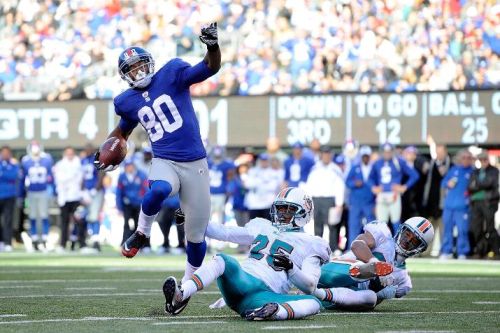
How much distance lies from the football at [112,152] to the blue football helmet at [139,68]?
478mm

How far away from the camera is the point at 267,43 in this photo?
20062mm

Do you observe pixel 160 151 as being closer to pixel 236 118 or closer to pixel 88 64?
pixel 236 118

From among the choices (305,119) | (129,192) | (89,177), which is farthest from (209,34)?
(305,119)

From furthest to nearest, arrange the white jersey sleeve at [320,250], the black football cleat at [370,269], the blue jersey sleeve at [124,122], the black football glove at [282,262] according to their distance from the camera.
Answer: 1. the blue jersey sleeve at [124,122]
2. the black football cleat at [370,269]
3. the white jersey sleeve at [320,250]
4. the black football glove at [282,262]

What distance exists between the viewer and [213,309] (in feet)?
24.1

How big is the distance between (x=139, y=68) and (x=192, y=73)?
384 millimetres

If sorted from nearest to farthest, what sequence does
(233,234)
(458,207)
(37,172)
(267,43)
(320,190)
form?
(233,234) → (458,207) → (320,190) → (37,172) → (267,43)

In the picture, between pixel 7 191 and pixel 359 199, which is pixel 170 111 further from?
pixel 7 191

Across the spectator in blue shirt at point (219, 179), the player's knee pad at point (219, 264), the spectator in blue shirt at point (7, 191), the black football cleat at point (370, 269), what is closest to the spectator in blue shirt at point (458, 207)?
the spectator in blue shirt at point (219, 179)

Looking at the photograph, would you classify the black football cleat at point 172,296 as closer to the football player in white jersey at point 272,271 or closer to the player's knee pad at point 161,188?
the football player in white jersey at point 272,271

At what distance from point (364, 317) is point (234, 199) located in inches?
428

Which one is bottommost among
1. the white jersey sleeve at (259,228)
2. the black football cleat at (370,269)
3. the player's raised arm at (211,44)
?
the black football cleat at (370,269)

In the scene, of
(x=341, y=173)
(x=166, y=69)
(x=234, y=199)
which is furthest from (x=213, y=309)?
(x=234, y=199)

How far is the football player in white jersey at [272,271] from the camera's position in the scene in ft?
20.4
